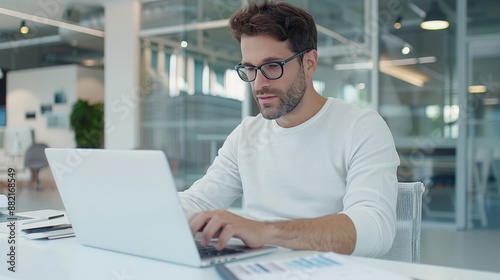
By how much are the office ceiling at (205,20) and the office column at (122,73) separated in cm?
22

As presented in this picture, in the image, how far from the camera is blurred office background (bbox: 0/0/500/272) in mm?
5727

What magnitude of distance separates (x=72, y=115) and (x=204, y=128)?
224 inches

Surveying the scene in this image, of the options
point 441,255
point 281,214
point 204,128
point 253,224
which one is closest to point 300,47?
point 281,214

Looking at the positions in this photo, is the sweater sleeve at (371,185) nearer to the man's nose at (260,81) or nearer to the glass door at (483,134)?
the man's nose at (260,81)

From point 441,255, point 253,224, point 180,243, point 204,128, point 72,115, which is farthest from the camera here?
point 72,115

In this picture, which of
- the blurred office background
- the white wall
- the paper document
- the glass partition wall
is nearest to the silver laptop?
the paper document

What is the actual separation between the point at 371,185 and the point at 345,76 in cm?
493

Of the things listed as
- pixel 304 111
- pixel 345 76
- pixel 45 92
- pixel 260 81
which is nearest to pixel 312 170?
pixel 304 111

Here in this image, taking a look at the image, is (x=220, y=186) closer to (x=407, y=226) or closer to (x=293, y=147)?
(x=293, y=147)

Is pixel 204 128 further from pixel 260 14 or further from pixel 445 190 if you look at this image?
pixel 260 14

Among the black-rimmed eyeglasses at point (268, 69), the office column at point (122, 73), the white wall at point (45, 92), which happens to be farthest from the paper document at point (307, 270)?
the white wall at point (45, 92)

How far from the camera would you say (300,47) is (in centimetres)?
161

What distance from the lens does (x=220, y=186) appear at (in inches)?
68.3

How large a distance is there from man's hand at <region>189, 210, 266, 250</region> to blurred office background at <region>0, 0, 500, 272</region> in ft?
16.9
